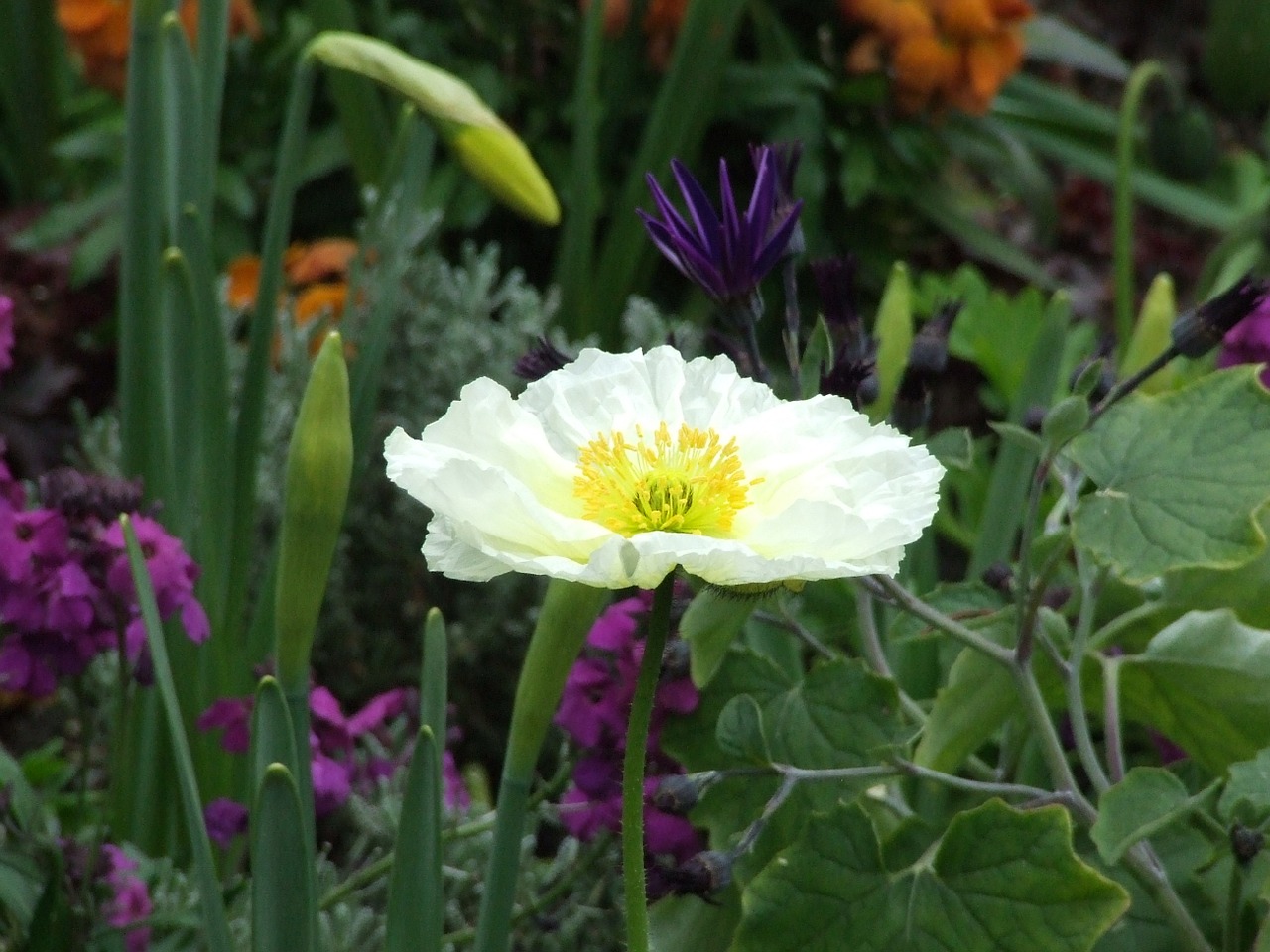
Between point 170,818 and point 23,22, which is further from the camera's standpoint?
point 23,22

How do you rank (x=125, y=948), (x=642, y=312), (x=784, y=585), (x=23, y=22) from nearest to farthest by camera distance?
(x=784, y=585) → (x=125, y=948) → (x=642, y=312) → (x=23, y=22)

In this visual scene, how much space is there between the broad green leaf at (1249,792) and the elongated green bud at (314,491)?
16.2 inches

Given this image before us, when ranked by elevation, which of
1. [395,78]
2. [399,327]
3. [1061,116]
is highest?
[395,78]

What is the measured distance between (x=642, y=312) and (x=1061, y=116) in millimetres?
1319

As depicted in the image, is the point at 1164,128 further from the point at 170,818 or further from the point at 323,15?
the point at 170,818

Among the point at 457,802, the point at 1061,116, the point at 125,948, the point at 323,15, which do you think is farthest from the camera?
the point at 1061,116

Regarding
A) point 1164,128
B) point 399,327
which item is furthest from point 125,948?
point 1164,128

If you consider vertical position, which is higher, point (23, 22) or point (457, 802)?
point (23, 22)

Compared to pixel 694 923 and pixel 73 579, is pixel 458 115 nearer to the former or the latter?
Result: pixel 73 579

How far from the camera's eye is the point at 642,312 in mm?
1571

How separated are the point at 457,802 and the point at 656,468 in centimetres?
53

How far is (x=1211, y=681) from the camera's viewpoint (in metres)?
0.83

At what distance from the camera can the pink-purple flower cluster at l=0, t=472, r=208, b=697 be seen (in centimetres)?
88

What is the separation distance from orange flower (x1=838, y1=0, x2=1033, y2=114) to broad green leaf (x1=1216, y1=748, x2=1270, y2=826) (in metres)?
1.56
